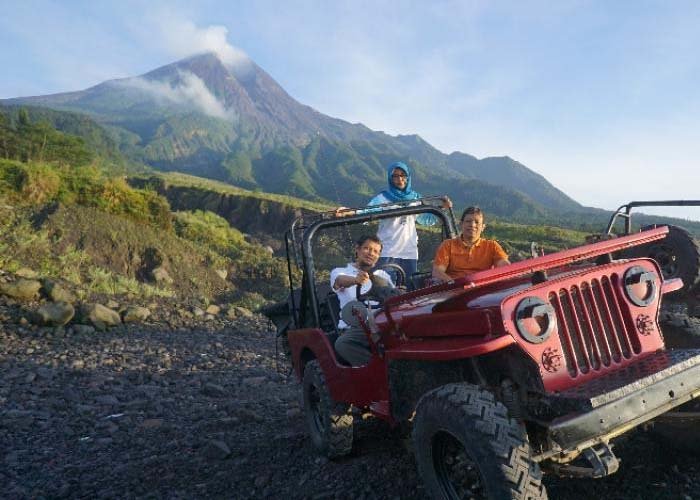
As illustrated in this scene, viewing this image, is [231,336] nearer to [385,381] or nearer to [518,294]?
[385,381]

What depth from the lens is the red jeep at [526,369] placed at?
7.21 feet

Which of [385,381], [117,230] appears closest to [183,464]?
[385,381]

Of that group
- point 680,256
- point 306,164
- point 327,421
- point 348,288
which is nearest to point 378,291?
point 348,288

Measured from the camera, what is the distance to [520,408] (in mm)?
2584

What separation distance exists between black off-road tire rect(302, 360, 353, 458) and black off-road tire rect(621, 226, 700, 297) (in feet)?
13.9

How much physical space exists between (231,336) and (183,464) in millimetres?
6322

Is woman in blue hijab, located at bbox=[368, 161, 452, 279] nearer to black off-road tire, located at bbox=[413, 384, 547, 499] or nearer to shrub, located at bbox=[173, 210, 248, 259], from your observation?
black off-road tire, located at bbox=[413, 384, 547, 499]

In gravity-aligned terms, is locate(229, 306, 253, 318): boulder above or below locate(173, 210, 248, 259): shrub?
below

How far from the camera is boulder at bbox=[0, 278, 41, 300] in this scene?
9453 mm

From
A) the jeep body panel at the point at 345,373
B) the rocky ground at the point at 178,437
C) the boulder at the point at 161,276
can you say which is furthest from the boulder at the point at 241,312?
the jeep body panel at the point at 345,373

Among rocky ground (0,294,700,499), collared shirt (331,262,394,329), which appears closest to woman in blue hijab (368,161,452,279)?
collared shirt (331,262,394,329)

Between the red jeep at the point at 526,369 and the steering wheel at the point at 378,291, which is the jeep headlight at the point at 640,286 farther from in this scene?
the steering wheel at the point at 378,291

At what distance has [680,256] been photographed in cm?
580

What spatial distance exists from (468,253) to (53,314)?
25.2 feet
